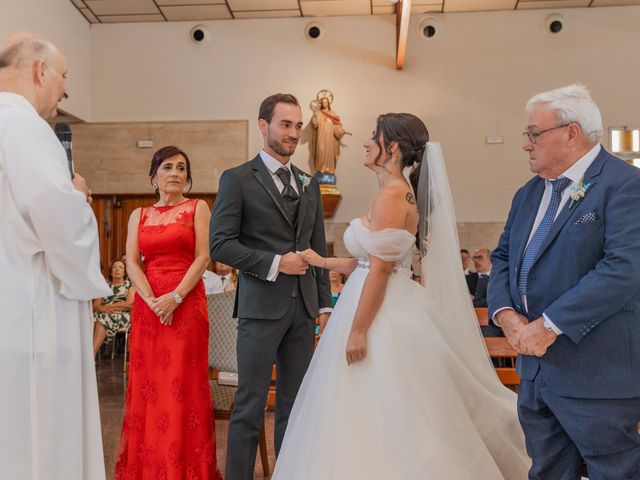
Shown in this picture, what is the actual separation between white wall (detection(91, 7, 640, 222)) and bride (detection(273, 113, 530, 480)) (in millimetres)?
8521

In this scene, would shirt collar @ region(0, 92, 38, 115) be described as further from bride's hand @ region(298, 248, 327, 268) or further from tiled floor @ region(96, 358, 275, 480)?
tiled floor @ region(96, 358, 275, 480)

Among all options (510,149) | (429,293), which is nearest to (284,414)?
(429,293)

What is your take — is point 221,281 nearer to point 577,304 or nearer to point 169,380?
point 169,380

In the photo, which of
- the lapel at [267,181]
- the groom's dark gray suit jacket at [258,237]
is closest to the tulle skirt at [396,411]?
the groom's dark gray suit jacket at [258,237]

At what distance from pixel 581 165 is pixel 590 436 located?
3.19 feet

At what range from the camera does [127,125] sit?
11.7 m

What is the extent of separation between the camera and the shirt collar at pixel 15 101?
2066mm

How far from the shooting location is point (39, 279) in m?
2.09

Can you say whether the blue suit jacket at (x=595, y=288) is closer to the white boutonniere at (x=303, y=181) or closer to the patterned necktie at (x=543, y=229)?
the patterned necktie at (x=543, y=229)

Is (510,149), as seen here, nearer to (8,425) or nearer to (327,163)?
(327,163)

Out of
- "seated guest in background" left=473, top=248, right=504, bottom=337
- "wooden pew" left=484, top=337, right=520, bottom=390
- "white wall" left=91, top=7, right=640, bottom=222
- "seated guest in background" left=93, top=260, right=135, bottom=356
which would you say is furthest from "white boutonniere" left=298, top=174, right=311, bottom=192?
"white wall" left=91, top=7, right=640, bottom=222

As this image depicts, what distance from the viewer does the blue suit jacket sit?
2168 millimetres

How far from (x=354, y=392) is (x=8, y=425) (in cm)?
130

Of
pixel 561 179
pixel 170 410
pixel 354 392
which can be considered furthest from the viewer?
pixel 170 410
